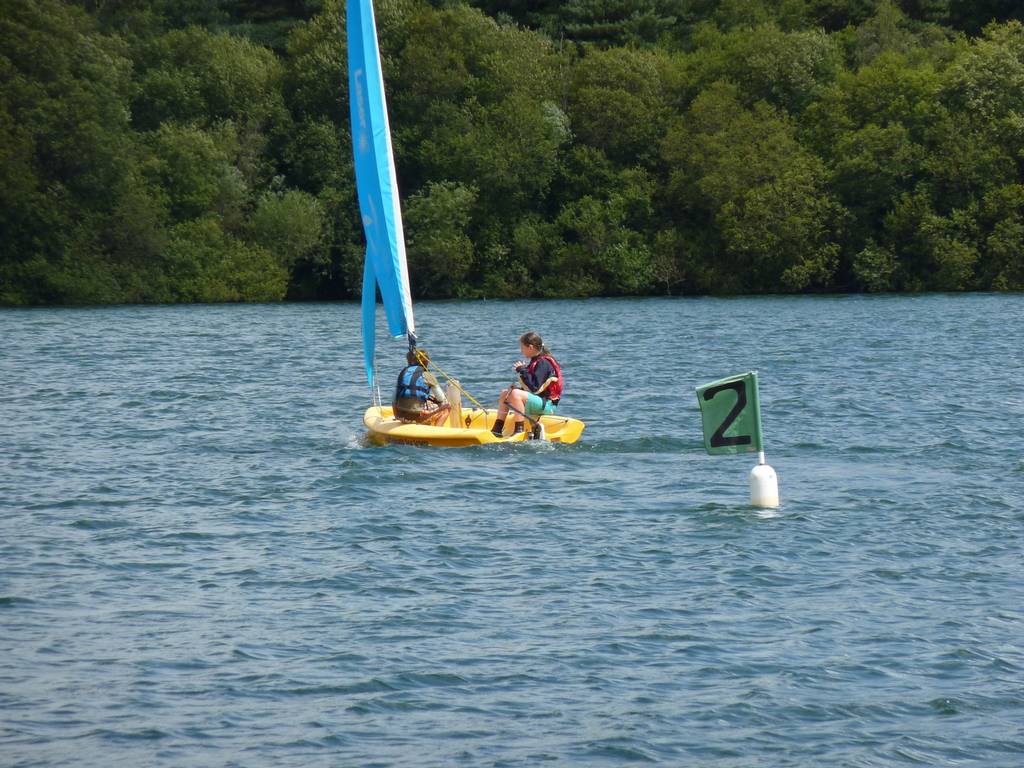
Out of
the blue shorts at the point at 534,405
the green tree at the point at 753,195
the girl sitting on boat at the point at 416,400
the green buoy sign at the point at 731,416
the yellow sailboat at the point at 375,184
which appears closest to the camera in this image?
the green buoy sign at the point at 731,416

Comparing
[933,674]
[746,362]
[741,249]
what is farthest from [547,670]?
[741,249]

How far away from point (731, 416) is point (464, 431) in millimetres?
4361

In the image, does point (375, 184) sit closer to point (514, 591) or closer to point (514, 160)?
point (514, 591)

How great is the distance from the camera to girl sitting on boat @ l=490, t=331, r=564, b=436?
18125 millimetres

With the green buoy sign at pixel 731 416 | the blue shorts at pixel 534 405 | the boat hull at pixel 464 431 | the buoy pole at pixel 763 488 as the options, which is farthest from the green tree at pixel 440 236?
the green buoy sign at pixel 731 416

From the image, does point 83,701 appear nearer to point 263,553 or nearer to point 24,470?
point 263,553

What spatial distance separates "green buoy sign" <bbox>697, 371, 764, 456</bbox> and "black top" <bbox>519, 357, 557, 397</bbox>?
3999mm

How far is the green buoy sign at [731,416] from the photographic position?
14.3 meters

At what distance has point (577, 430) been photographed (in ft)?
61.8

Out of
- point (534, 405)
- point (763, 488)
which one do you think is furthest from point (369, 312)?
point (763, 488)

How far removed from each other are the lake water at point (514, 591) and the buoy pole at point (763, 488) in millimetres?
274

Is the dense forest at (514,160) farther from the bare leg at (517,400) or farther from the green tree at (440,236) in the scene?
the bare leg at (517,400)

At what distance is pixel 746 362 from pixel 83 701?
2405 centimetres

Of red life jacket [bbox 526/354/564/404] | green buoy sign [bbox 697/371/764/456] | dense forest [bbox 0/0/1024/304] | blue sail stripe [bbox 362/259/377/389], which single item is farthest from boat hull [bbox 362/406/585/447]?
dense forest [bbox 0/0/1024/304]
